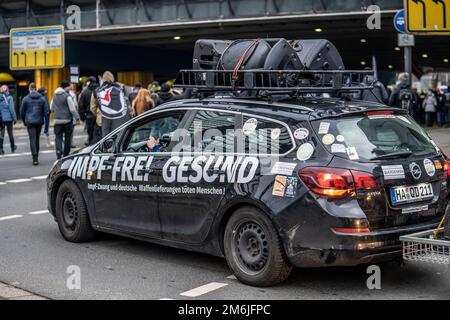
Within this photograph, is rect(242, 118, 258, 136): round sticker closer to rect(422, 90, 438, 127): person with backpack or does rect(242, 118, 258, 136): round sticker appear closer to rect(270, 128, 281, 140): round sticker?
rect(270, 128, 281, 140): round sticker

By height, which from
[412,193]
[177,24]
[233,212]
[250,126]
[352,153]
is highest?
[177,24]

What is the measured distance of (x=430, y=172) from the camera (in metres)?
6.45

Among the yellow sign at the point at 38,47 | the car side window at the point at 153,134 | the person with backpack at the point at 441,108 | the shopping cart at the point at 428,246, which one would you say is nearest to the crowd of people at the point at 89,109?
the car side window at the point at 153,134

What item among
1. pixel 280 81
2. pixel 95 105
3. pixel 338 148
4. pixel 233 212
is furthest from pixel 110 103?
pixel 338 148

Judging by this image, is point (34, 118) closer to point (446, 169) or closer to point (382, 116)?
point (382, 116)

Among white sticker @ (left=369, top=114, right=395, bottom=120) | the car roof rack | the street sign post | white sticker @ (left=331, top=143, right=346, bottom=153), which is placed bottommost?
white sticker @ (left=331, top=143, right=346, bottom=153)

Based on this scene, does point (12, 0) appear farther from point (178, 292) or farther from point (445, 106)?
point (178, 292)

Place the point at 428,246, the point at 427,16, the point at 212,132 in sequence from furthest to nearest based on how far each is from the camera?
the point at 427,16 → the point at 212,132 → the point at 428,246

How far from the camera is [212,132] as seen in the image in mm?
6875

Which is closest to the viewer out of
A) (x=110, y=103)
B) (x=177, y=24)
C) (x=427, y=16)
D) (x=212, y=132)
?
(x=212, y=132)

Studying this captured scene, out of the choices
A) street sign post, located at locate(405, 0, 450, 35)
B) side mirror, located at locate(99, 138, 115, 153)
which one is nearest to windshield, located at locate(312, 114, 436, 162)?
side mirror, located at locate(99, 138, 115, 153)

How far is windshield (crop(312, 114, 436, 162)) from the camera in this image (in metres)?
6.12

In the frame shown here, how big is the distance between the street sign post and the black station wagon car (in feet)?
7.32

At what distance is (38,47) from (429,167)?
1255 inches
